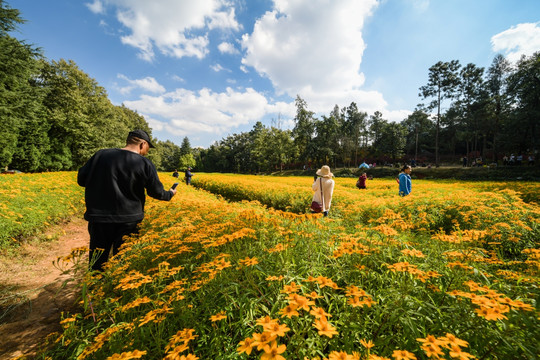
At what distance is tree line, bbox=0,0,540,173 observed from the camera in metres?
16.8

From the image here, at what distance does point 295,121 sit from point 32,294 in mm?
54921

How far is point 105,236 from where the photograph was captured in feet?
9.01

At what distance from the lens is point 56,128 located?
24281 mm

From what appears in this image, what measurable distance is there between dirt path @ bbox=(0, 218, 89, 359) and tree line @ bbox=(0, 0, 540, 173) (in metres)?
17.7

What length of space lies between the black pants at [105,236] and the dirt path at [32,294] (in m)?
0.48

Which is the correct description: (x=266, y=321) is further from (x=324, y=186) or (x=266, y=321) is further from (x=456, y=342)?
(x=324, y=186)

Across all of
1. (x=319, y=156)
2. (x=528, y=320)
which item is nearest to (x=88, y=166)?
(x=528, y=320)

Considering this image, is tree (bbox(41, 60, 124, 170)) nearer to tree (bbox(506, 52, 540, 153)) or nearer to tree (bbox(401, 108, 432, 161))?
tree (bbox(506, 52, 540, 153))

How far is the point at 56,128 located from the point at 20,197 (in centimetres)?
2628

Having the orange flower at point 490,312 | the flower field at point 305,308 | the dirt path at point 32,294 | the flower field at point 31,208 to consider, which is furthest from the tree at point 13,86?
the orange flower at point 490,312

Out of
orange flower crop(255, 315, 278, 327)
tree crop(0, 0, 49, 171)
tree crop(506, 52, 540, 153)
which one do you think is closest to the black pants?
orange flower crop(255, 315, 278, 327)

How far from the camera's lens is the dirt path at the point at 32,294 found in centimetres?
240

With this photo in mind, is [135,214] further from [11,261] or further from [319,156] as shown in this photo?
[319,156]

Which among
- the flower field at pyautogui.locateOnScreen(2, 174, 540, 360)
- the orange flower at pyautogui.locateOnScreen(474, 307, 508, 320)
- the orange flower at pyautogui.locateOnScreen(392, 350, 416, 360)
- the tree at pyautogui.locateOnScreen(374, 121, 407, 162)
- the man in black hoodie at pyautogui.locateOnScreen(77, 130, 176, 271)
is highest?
the tree at pyautogui.locateOnScreen(374, 121, 407, 162)
